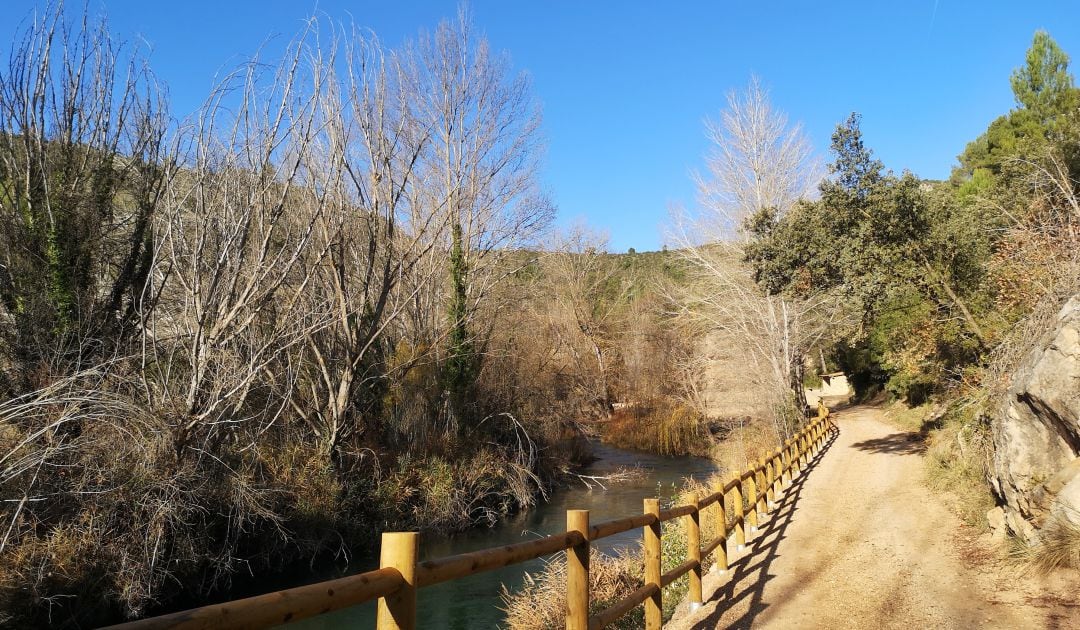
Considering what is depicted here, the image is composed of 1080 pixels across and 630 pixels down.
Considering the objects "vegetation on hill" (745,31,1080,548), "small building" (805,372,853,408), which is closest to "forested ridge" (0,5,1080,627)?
"vegetation on hill" (745,31,1080,548)

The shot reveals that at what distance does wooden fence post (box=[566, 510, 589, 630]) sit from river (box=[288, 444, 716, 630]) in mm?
5482

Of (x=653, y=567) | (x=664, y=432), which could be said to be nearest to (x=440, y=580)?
(x=653, y=567)

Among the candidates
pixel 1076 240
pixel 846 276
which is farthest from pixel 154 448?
pixel 846 276

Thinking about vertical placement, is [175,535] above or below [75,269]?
below

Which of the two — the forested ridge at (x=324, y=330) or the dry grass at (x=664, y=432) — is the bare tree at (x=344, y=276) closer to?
the forested ridge at (x=324, y=330)

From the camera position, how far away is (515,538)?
15086mm

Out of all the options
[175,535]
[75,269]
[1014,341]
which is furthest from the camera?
[75,269]

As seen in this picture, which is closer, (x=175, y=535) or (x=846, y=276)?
(x=175, y=535)

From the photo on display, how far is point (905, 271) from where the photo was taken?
15539mm

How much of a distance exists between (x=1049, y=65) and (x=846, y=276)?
55.0 feet

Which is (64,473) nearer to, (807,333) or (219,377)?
(219,377)

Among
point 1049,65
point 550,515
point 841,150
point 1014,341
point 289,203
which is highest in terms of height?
point 1049,65

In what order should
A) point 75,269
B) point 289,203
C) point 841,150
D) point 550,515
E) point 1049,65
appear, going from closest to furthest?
point 75,269 < point 289,203 < point 841,150 < point 550,515 < point 1049,65

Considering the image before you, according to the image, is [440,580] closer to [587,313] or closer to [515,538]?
[515,538]
